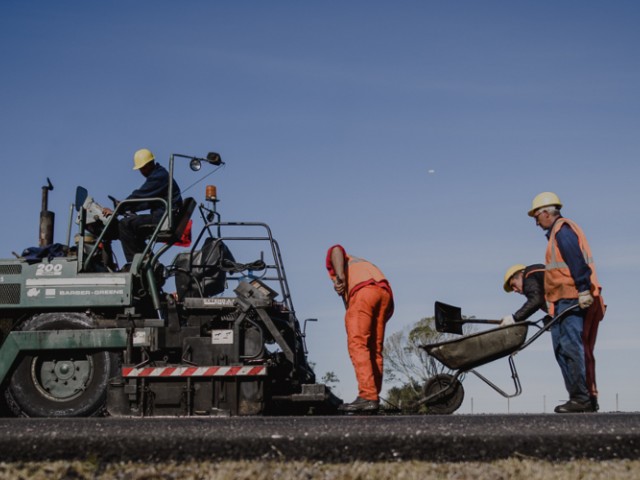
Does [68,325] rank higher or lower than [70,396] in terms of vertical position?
higher

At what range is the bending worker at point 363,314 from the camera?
27.2ft

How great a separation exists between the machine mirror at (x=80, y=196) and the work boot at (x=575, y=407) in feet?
18.4

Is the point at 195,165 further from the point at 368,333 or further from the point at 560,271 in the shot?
the point at 560,271

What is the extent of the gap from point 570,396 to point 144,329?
4.48 meters

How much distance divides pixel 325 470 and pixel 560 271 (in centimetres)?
544

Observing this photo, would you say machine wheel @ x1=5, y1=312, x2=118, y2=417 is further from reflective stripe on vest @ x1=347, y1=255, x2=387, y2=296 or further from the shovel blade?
the shovel blade

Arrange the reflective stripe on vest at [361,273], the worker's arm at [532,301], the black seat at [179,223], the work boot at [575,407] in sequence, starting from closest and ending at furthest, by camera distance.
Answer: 1. the work boot at [575,407]
2. the reflective stripe on vest at [361,273]
3. the worker's arm at [532,301]
4. the black seat at [179,223]

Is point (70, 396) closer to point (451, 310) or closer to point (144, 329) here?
point (144, 329)

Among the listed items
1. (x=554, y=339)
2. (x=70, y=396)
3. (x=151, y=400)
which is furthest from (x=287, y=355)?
(x=554, y=339)

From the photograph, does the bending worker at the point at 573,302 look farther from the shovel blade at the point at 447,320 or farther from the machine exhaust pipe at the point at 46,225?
the machine exhaust pipe at the point at 46,225

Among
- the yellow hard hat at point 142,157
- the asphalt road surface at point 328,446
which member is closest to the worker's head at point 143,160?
the yellow hard hat at point 142,157

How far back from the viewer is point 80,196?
9914 millimetres

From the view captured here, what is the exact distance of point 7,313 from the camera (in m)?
9.68

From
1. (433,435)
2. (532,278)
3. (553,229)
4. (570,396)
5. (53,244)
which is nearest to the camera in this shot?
(433,435)
